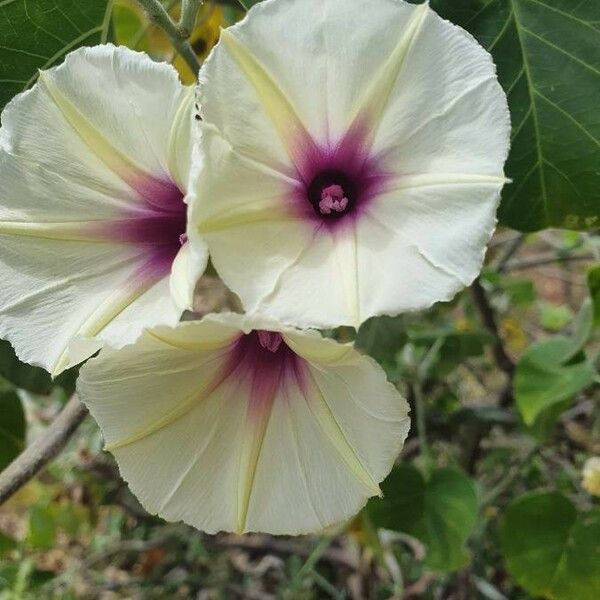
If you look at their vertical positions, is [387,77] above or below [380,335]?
above

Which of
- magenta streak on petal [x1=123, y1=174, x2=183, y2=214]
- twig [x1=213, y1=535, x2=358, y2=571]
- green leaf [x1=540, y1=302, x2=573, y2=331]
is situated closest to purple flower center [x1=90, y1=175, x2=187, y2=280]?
magenta streak on petal [x1=123, y1=174, x2=183, y2=214]

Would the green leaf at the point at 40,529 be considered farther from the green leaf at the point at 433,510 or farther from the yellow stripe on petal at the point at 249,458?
the yellow stripe on petal at the point at 249,458

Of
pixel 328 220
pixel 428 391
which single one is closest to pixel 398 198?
pixel 328 220

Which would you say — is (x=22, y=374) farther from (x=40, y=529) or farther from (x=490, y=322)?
(x=490, y=322)

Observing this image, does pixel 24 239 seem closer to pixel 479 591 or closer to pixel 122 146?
pixel 122 146

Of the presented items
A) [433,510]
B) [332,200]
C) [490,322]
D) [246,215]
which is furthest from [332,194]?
[490,322]

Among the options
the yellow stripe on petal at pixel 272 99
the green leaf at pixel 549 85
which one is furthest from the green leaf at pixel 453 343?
the yellow stripe on petal at pixel 272 99
